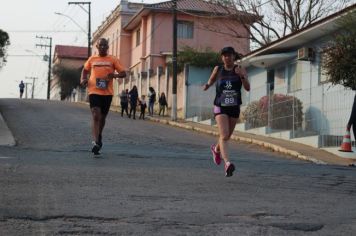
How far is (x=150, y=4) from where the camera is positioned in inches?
1891

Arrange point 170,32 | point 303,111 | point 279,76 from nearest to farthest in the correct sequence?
point 303,111 → point 279,76 → point 170,32

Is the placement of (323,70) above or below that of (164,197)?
above

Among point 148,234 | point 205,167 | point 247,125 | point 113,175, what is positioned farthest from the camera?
point 247,125

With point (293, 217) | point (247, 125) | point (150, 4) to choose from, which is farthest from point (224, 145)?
point (150, 4)

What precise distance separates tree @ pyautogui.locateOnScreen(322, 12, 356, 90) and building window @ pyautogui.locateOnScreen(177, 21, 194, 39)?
3225cm

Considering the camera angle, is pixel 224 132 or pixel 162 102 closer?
pixel 224 132

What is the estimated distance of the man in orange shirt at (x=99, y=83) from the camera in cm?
1097

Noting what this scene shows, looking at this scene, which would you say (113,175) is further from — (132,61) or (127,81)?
(132,61)

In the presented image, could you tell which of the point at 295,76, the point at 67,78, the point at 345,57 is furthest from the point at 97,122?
the point at 67,78

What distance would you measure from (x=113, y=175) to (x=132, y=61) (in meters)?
47.5

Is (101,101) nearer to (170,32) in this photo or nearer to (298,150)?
(298,150)

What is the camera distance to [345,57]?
16.3m

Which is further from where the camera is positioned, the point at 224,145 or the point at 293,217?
the point at 224,145

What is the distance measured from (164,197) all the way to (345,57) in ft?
34.0
